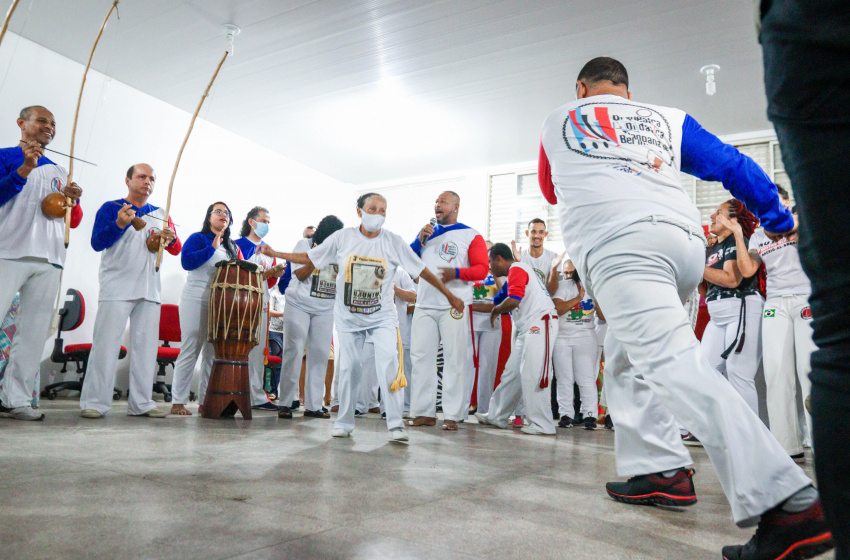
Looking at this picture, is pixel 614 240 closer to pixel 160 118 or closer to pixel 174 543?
pixel 174 543

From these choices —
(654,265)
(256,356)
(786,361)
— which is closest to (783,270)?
(786,361)

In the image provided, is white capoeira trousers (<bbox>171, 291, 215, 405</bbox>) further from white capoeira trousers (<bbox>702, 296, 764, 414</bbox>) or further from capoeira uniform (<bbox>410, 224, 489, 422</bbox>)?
white capoeira trousers (<bbox>702, 296, 764, 414</bbox>)

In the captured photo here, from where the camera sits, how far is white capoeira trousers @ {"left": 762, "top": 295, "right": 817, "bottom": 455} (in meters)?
3.57

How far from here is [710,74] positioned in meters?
7.60

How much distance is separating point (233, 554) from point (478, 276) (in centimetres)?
392

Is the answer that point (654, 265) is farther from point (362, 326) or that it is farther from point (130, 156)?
point (130, 156)

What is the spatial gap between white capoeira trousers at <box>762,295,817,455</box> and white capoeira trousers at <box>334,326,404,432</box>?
91.7 inches

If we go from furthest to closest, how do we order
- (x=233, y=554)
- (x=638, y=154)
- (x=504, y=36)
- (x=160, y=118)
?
(x=160, y=118) → (x=504, y=36) → (x=638, y=154) → (x=233, y=554)

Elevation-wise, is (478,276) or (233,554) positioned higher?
(478,276)

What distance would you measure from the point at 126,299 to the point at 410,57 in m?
4.94

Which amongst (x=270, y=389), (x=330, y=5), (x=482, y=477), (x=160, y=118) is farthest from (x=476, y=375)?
(x=160, y=118)

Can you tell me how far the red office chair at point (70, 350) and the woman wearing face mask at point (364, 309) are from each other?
3.82 metres

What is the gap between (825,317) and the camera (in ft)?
2.59

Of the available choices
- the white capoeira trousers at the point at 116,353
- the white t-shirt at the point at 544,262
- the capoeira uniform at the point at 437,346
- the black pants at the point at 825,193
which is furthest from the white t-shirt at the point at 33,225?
the black pants at the point at 825,193
